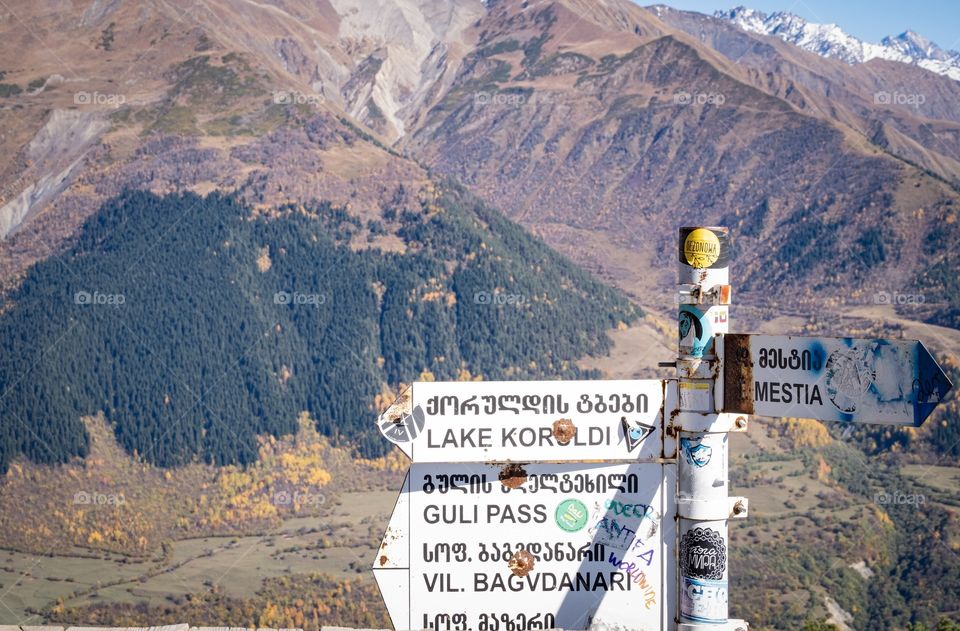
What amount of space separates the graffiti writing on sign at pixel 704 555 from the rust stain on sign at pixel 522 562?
62.1 inches

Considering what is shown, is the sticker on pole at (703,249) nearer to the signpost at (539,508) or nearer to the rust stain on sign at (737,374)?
the signpost at (539,508)

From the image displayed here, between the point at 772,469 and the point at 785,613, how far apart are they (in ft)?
155

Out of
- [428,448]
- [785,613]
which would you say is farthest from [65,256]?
[428,448]

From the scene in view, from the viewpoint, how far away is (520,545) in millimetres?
13758

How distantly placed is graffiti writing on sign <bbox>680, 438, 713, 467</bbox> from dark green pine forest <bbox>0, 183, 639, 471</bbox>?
153564 mm

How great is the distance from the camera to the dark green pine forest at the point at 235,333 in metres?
167

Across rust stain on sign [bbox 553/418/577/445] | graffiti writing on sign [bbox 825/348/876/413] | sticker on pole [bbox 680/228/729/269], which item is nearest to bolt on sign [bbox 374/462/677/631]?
rust stain on sign [bbox 553/418/577/445]

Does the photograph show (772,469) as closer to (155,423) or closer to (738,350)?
(155,423)

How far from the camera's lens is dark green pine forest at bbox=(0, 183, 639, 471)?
16712 cm

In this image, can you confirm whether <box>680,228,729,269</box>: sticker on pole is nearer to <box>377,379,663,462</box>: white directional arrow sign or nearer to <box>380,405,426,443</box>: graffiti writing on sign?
<box>377,379,663,462</box>: white directional arrow sign

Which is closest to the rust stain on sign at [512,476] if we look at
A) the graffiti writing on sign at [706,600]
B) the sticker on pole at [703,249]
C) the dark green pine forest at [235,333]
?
the graffiti writing on sign at [706,600]

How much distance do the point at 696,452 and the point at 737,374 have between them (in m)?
0.86

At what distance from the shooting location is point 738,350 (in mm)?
12688

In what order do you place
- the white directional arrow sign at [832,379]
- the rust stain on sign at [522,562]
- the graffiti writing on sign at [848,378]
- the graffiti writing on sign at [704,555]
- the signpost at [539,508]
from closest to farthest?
the white directional arrow sign at [832,379]
the graffiti writing on sign at [848,378]
the graffiti writing on sign at [704,555]
the signpost at [539,508]
the rust stain on sign at [522,562]
